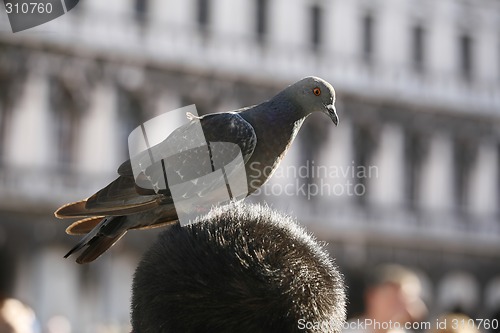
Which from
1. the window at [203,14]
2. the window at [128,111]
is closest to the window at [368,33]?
the window at [203,14]

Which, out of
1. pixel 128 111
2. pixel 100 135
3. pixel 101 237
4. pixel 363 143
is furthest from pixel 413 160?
pixel 101 237

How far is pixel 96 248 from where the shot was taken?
166 centimetres

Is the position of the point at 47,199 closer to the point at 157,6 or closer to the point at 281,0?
the point at 157,6

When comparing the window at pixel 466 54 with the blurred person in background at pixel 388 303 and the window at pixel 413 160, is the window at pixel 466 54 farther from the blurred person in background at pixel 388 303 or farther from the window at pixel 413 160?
the blurred person in background at pixel 388 303

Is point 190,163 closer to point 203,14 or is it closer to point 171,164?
point 171,164

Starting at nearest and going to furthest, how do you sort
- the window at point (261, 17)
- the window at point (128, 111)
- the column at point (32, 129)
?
1. the column at point (32, 129)
2. the window at point (128, 111)
3. the window at point (261, 17)

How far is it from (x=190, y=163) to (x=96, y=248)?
23 centimetres

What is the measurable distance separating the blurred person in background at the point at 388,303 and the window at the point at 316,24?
15.5 meters

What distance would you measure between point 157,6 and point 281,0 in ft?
9.00

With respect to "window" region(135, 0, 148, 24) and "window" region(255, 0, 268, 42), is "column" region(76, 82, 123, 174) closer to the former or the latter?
"window" region(135, 0, 148, 24)

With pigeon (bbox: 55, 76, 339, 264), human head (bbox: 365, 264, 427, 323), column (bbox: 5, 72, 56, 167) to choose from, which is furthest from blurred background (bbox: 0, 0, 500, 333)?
pigeon (bbox: 55, 76, 339, 264)

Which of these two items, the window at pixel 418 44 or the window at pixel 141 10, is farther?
the window at pixel 418 44

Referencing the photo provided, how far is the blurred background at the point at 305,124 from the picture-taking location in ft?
51.2

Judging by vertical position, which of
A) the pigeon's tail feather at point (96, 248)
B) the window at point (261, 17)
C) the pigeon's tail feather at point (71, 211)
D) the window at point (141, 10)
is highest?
the pigeon's tail feather at point (71, 211)
